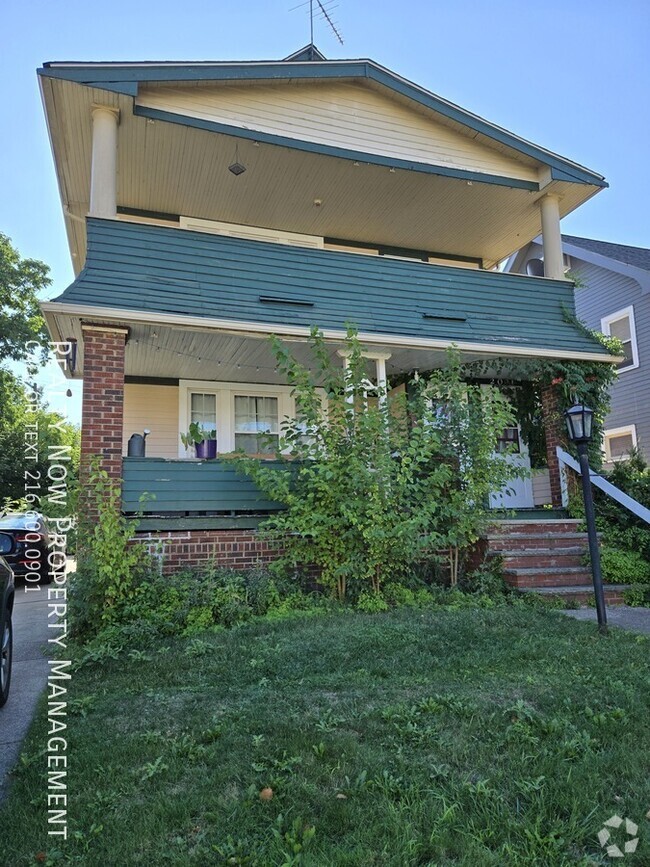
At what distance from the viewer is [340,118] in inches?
355

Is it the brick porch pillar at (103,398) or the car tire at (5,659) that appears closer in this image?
the car tire at (5,659)

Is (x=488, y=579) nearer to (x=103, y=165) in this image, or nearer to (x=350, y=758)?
(x=350, y=758)

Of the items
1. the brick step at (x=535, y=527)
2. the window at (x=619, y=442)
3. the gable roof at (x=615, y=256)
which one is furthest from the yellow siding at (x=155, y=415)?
the gable roof at (x=615, y=256)

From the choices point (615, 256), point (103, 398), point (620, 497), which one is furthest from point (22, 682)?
point (615, 256)

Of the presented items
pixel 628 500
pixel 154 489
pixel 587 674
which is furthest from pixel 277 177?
pixel 587 674

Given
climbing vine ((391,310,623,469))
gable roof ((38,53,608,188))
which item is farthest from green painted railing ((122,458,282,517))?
gable roof ((38,53,608,188))

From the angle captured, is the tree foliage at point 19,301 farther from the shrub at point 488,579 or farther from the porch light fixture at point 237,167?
the shrub at point 488,579

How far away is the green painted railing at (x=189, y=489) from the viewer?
22.9ft

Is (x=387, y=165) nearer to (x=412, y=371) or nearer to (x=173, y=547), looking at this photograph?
(x=412, y=371)

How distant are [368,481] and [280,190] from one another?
562 cm

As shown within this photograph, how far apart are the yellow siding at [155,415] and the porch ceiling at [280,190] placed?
10.0 feet

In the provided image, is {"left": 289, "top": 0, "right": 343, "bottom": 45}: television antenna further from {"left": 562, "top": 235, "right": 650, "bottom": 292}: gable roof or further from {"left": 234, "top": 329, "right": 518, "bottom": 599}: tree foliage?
{"left": 562, "top": 235, "right": 650, "bottom": 292}: gable roof

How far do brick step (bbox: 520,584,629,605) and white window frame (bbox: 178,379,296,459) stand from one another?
15.9 ft

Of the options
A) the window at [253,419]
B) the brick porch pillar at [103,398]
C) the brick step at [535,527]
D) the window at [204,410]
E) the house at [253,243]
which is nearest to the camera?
the brick porch pillar at [103,398]
